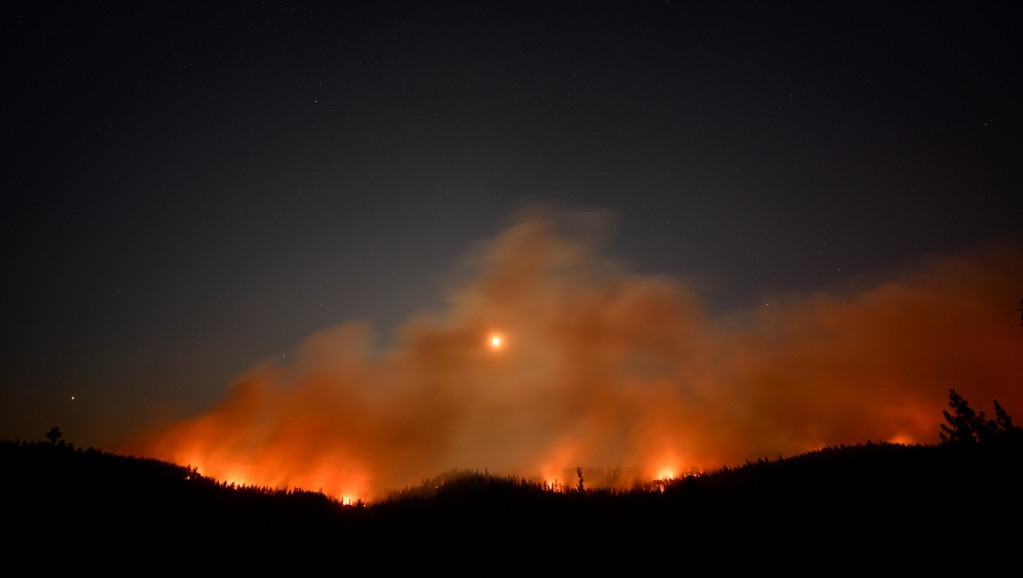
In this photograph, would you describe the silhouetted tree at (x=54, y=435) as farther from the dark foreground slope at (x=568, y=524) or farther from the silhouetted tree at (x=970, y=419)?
the silhouetted tree at (x=970, y=419)

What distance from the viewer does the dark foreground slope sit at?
6.74 metres

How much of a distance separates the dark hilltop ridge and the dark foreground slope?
0.10 feet

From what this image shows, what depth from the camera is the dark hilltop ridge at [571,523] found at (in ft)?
22.1

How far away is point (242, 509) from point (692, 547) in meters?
10.7

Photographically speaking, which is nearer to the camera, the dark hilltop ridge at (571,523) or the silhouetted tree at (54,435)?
the dark hilltop ridge at (571,523)

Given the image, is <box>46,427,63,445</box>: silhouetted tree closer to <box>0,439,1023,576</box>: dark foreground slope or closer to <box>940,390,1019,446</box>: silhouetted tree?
<box>0,439,1023,576</box>: dark foreground slope

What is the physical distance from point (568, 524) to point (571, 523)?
3.0 inches

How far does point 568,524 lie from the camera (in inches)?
367

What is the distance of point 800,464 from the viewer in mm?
11633

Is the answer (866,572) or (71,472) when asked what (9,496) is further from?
(866,572)

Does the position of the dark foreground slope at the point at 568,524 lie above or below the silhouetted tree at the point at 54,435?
below

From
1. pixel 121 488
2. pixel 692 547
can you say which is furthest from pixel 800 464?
pixel 121 488

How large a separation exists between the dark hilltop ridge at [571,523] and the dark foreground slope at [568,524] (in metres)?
0.03

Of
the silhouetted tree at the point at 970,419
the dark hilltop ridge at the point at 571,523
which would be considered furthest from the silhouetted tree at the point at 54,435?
the silhouetted tree at the point at 970,419
